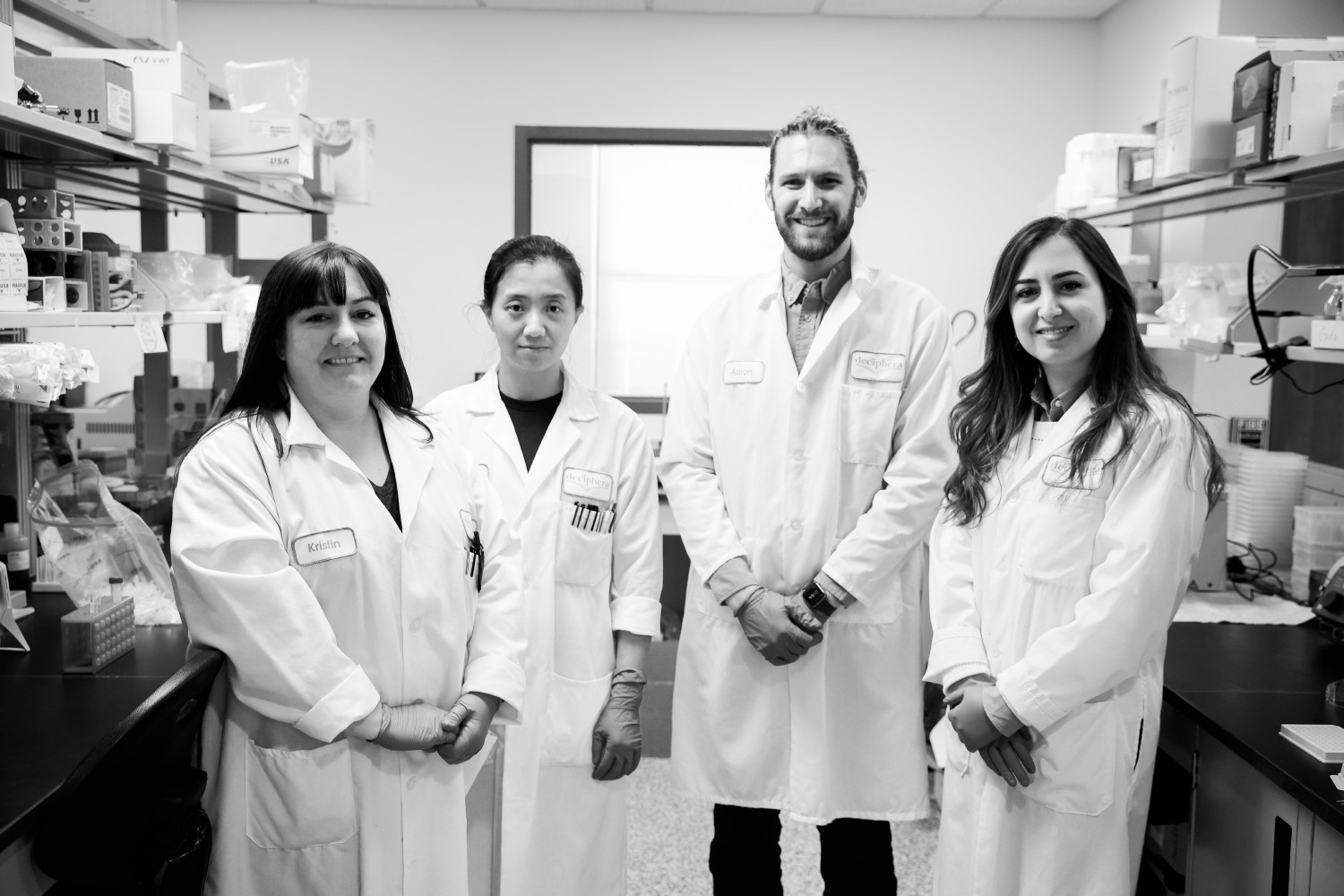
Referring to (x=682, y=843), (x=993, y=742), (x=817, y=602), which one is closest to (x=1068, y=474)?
(x=993, y=742)

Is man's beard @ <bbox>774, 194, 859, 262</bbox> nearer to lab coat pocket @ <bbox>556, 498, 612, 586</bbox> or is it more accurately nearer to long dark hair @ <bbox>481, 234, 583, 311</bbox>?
long dark hair @ <bbox>481, 234, 583, 311</bbox>

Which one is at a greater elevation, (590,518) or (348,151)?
(348,151)

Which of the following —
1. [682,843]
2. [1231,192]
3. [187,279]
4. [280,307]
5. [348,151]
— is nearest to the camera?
[280,307]

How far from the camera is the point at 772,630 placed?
1878 mm

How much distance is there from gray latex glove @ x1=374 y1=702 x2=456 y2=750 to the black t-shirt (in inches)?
22.8

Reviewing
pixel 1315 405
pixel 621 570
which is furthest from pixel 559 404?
pixel 1315 405

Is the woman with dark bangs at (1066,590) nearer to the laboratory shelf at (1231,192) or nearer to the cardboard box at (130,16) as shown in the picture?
the laboratory shelf at (1231,192)

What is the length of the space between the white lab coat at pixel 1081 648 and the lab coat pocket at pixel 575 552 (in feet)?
2.03

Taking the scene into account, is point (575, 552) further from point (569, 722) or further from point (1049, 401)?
point (1049, 401)

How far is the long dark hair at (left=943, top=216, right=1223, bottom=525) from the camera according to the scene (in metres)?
1.58

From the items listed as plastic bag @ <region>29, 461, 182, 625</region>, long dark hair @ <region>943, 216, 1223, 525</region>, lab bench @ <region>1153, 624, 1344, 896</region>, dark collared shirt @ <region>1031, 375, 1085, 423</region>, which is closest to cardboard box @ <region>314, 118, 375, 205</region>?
plastic bag @ <region>29, 461, 182, 625</region>

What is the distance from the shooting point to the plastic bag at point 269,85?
3064 mm

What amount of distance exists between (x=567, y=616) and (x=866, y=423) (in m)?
0.67

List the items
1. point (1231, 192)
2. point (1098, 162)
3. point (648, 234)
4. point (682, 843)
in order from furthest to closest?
point (648, 234), point (1098, 162), point (682, 843), point (1231, 192)
